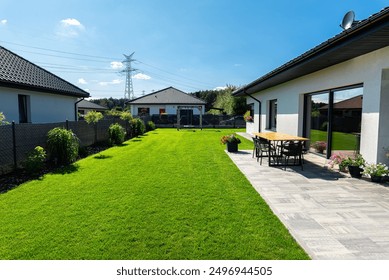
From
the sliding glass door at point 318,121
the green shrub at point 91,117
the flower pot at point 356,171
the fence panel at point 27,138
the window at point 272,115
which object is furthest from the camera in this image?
the window at point 272,115

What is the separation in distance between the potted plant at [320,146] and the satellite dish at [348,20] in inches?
139

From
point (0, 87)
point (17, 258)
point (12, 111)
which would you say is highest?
point (0, 87)

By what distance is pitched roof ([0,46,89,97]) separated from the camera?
921 cm

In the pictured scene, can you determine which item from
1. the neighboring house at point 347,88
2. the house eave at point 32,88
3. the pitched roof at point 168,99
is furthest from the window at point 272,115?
the pitched roof at point 168,99

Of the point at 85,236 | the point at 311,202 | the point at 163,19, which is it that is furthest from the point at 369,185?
the point at 163,19

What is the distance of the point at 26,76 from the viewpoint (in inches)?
419

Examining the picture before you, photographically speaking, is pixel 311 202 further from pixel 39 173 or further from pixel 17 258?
pixel 39 173

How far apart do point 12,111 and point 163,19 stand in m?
9.03

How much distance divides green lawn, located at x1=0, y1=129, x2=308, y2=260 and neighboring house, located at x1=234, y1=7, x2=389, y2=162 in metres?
3.24

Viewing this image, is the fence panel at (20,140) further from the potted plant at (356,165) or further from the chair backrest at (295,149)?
the potted plant at (356,165)

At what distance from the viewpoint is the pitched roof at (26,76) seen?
9.21 m

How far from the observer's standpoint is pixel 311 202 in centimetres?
429

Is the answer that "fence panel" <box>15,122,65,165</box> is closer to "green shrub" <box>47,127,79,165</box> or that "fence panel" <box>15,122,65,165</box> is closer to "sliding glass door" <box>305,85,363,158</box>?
"green shrub" <box>47,127,79,165</box>

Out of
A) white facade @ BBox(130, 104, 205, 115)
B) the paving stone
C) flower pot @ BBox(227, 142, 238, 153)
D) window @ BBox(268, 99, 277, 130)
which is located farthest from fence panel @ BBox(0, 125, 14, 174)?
white facade @ BBox(130, 104, 205, 115)
